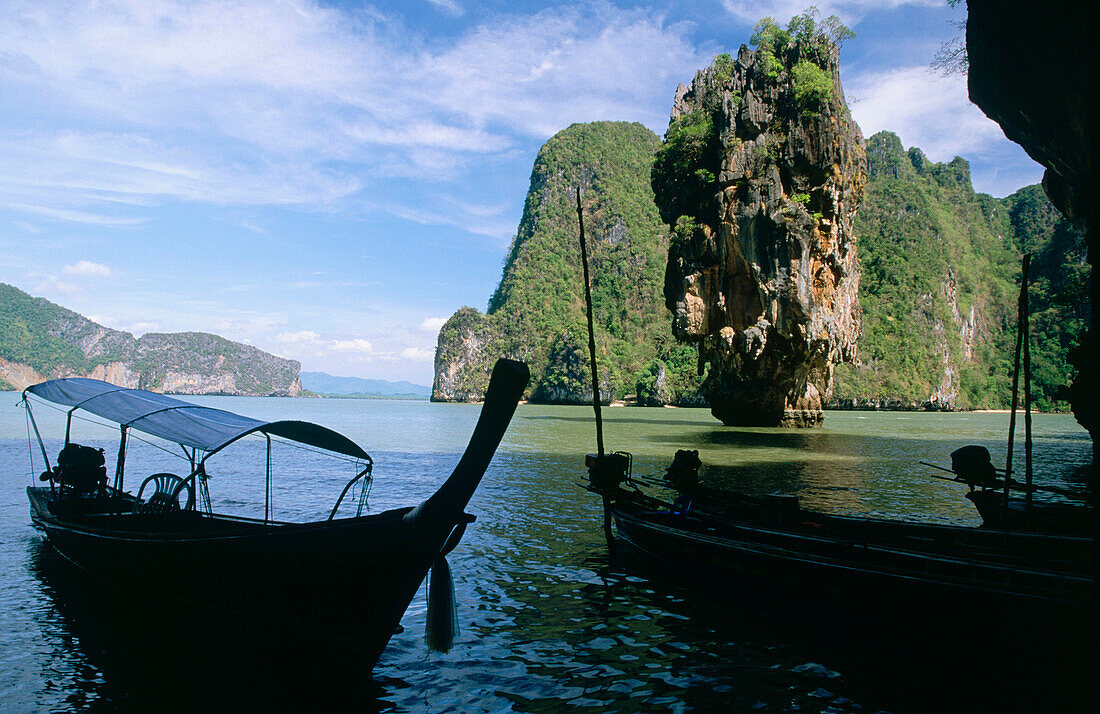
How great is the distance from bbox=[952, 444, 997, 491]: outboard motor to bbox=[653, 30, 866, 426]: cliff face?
23174 millimetres

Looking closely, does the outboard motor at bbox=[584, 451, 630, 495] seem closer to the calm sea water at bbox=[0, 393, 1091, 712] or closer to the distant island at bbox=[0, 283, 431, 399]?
the calm sea water at bbox=[0, 393, 1091, 712]

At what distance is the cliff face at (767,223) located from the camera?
105ft

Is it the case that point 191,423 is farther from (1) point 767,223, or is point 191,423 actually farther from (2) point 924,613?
(1) point 767,223

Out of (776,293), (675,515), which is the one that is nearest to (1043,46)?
(675,515)

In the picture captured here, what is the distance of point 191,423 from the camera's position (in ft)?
23.7

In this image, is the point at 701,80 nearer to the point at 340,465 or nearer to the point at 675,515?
the point at 340,465

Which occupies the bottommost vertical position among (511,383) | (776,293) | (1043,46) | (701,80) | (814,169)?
(511,383)

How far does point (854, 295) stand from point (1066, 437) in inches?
528

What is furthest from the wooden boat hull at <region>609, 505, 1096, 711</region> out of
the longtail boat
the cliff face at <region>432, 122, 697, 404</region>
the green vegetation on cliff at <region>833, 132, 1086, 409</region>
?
the cliff face at <region>432, 122, 697, 404</region>

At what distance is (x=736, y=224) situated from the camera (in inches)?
1287

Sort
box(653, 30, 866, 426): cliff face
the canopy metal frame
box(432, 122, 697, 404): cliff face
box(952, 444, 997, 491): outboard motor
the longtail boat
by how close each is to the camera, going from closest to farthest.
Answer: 1. the longtail boat
2. the canopy metal frame
3. box(952, 444, 997, 491): outboard motor
4. box(653, 30, 866, 426): cliff face
5. box(432, 122, 697, 404): cliff face

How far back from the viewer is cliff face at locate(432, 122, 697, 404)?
98.9 metres

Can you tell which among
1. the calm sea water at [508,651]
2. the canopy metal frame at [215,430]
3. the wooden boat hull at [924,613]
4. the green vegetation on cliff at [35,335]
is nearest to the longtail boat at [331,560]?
the canopy metal frame at [215,430]

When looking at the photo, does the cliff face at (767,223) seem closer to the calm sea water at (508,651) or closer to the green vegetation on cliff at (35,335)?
the calm sea water at (508,651)
